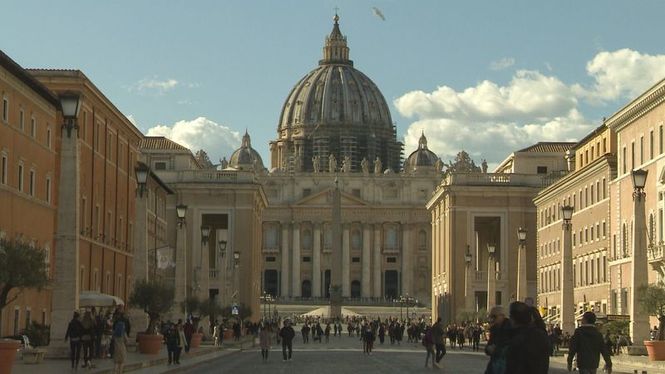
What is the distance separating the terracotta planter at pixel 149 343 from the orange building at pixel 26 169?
4869 mm

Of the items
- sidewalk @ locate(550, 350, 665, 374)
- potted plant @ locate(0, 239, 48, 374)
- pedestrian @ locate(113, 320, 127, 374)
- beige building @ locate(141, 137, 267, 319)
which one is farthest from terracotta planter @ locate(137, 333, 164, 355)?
beige building @ locate(141, 137, 267, 319)

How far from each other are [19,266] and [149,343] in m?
15.4

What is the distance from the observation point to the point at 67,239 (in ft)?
124

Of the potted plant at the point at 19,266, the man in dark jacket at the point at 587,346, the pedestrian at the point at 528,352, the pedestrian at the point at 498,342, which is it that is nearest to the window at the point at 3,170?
the potted plant at the point at 19,266

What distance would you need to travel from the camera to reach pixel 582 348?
23375 mm

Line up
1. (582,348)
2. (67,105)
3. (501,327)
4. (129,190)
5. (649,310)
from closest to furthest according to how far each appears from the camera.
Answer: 1. (501,327)
2. (582,348)
3. (67,105)
4. (649,310)
5. (129,190)

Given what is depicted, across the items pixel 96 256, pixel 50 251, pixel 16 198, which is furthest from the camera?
pixel 96 256

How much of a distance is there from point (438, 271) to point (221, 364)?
96952mm

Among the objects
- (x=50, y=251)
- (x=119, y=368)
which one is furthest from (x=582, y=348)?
(x=50, y=251)

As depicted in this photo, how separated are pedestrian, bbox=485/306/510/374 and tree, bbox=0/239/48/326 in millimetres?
19103

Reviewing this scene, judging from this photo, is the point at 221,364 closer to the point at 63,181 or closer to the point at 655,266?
the point at 63,181

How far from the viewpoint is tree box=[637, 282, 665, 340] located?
154 feet

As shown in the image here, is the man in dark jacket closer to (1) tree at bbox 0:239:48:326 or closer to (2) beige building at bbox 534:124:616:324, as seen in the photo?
(1) tree at bbox 0:239:48:326

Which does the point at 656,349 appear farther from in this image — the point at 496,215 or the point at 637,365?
the point at 496,215
